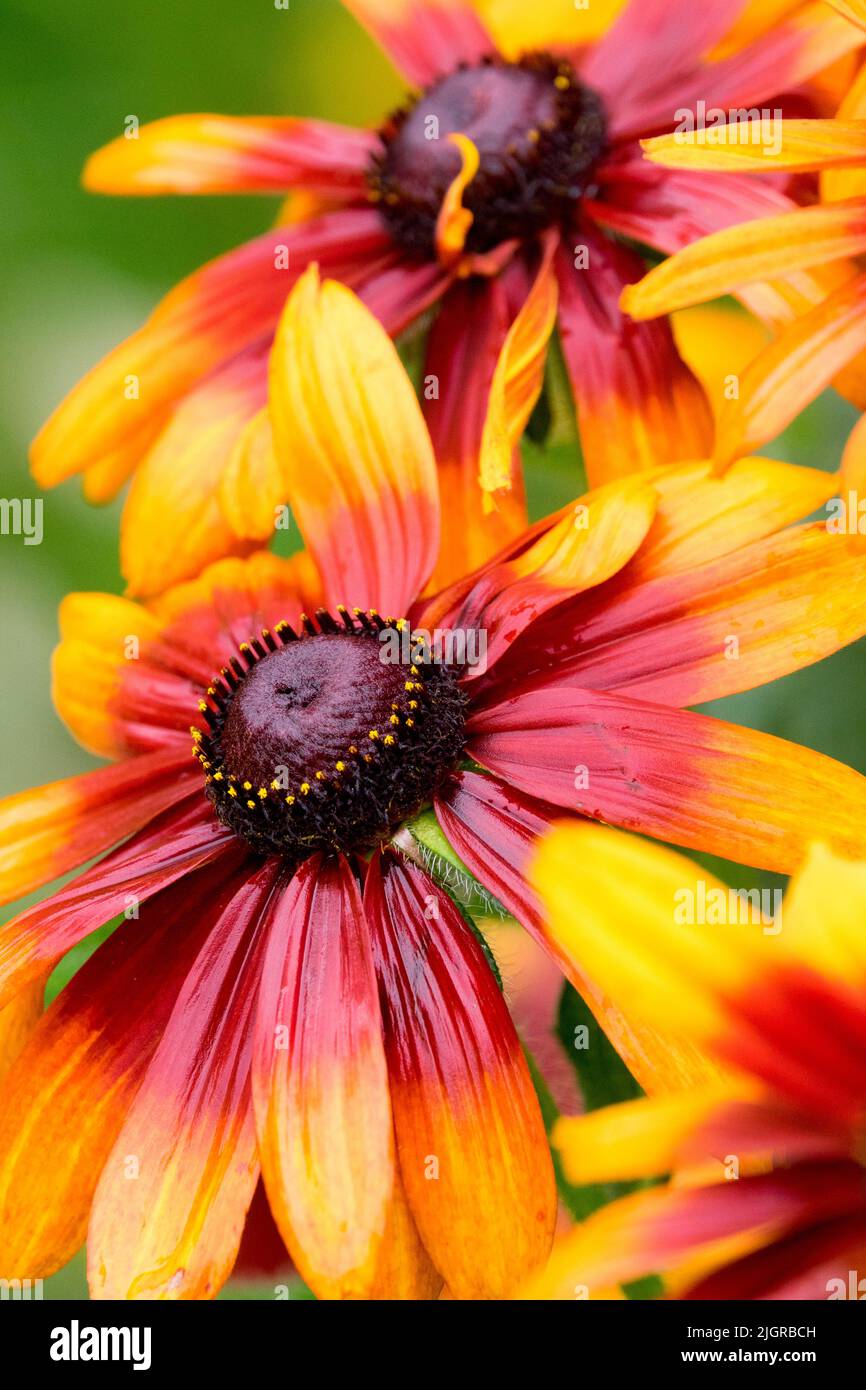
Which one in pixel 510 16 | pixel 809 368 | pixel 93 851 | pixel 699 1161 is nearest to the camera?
pixel 699 1161

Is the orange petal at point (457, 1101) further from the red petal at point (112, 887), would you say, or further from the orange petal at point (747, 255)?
the orange petal at point (747, 255)

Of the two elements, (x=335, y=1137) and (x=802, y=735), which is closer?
(x=335, y=1137)

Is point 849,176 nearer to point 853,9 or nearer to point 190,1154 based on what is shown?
point 853,9

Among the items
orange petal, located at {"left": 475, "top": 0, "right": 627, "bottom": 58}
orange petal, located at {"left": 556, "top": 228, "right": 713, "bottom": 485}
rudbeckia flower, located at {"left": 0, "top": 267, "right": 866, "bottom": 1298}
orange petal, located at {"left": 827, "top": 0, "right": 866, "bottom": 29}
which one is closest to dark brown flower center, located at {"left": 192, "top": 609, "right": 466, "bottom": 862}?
rudbeckia flower, located at {"left": 0, "top": 267, "right": 866, "bottom": 1298}

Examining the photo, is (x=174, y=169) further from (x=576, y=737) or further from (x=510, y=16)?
(x=576, y=737)

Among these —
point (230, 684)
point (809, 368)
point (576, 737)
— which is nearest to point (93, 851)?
point (230, 684)
